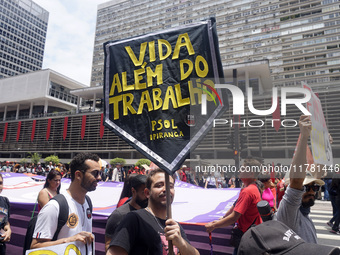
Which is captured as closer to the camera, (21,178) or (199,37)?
(199,37)

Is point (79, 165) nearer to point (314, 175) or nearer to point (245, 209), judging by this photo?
point (245, 209)

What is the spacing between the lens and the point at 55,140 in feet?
148

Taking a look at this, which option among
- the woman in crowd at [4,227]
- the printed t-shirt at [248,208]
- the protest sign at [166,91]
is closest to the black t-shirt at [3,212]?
the woman in crowd at [4,227]

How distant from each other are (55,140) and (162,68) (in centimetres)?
4750

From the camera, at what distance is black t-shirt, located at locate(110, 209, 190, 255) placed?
172 cm

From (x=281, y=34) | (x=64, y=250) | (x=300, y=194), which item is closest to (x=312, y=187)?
(x=300, y=194)

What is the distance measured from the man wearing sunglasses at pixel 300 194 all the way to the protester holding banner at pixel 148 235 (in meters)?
0.74

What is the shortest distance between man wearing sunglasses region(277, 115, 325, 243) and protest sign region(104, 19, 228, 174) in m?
0.59

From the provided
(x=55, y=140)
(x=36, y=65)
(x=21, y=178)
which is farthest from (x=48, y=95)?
(x=36, y=65)

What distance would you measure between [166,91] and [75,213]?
1504 millimetres

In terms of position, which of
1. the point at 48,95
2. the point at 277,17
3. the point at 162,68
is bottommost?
the point at 162,68

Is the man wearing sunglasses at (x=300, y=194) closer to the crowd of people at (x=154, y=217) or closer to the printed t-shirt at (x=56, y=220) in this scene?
the crowd of people at (x=154, y=217)

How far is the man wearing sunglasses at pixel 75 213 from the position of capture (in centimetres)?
221

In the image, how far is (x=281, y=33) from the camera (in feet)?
189
